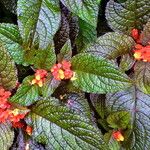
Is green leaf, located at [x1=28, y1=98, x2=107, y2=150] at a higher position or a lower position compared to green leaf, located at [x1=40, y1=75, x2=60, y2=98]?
lower

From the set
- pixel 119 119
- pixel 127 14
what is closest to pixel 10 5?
pixel 127 14

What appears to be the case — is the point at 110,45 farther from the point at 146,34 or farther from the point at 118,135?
the point at 118,135

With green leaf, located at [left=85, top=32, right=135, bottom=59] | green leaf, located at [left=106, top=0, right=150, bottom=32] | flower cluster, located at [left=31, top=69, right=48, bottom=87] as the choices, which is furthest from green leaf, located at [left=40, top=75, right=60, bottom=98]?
green leaf, located at [left=106, top=0, right=150, bottom=32]

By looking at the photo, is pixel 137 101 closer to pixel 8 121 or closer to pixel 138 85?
pixel 138 85

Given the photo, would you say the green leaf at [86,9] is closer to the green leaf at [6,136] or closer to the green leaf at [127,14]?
the green leaf at [127,14]

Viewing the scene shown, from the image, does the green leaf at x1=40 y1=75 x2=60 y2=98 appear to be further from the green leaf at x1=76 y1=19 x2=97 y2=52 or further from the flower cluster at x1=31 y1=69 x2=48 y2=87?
the green leaf at x1=76 y1=19 x2=97 y2=52
